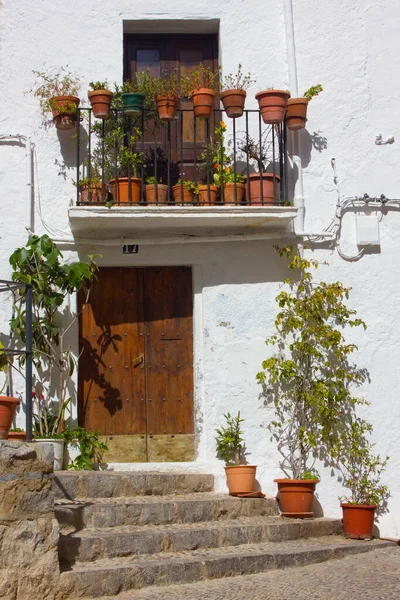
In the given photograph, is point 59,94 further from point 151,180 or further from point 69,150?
point 151,180

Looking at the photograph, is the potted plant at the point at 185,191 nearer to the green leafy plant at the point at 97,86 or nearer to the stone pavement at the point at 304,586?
the green leafy plant at the point at 97,86

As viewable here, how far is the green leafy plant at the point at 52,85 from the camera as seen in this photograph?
8.66 m

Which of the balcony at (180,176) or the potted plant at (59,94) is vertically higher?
the potted plant at (59,94)

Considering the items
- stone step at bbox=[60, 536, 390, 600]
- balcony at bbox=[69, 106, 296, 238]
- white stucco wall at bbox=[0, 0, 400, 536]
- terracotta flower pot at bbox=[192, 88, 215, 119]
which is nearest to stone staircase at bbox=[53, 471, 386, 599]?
stone step at bbox=[60, 536, 390, 600]

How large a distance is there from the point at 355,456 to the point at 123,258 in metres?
2.78

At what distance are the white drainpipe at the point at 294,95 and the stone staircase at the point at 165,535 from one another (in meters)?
2.61

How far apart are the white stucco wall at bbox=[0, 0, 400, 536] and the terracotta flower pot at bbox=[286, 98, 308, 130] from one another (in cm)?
33

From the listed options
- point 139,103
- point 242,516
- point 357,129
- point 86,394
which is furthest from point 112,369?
point 357,129

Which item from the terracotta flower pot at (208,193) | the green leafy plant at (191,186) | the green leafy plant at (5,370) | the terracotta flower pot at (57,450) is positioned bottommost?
the terracotta flower pot at (57,450)

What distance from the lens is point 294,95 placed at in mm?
8734

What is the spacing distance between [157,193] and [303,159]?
1.50 metres

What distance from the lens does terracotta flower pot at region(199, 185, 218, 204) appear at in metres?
8.43

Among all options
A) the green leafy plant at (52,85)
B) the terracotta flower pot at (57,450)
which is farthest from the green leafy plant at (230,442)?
the green leafy plant at (52,85)

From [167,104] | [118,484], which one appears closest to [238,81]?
[167,104]
